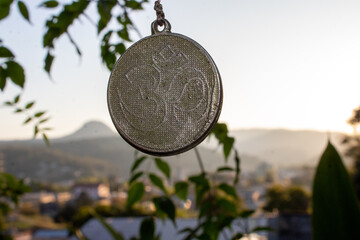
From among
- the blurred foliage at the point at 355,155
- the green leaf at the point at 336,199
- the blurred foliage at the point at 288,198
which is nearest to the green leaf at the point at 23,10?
the green leaf at the point at 336,199

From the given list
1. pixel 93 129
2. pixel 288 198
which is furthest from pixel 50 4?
pixel 288 198

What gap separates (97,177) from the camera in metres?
14.8

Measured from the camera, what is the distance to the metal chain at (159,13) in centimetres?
48

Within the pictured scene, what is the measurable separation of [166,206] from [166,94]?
26 centimetres

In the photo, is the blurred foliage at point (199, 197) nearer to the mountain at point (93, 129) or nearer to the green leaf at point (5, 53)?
the mountain at point (93, 129)

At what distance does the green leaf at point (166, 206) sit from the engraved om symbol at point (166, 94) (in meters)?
0.23

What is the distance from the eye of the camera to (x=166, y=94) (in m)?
0.48

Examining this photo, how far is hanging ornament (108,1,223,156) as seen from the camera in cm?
Result: 47

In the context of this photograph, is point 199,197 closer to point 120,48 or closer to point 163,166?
point 163,166

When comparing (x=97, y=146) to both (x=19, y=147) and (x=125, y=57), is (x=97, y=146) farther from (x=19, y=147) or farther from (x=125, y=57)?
(x=125, y=57)

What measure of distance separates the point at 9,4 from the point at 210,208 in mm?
543

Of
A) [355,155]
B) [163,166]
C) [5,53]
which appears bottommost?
[355,155]

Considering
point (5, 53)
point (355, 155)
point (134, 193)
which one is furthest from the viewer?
point (355, 155)

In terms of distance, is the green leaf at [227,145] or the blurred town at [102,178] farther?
the blurred town at [102,178]
